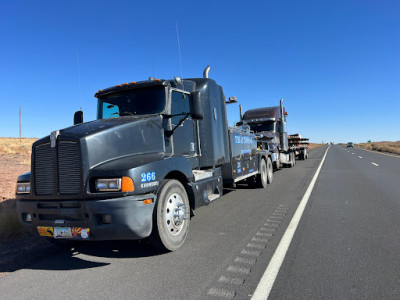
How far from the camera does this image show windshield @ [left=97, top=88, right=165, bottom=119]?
5.05 meters

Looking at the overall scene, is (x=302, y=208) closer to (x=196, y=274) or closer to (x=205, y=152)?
(x=205, y=152)

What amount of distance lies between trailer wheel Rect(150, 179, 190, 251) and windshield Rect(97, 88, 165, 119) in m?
1.46

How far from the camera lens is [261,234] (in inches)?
190

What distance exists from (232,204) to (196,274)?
4.09 metres

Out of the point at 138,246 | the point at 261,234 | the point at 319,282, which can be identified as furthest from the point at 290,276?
the point at 138,246

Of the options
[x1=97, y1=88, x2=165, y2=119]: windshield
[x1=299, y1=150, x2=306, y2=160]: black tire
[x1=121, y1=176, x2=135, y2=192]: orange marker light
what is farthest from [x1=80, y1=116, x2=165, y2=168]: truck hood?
[x1=299, y1=150, x2=306, y2=160]: black tire

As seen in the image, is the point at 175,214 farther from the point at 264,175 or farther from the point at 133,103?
the point at 264,175

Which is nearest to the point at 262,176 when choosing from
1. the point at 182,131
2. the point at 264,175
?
the point at 264,175

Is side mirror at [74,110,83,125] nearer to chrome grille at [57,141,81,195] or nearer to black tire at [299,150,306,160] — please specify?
chrome grille at [57,141,81,195]

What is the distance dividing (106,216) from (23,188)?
1512mm

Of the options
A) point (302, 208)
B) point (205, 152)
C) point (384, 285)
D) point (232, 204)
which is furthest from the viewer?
point (232, 204)

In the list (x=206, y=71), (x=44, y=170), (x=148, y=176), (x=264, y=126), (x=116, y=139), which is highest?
(x=206, y=71)

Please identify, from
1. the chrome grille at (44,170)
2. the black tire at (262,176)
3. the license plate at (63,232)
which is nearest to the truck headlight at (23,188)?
the chrome grille at (44,170)

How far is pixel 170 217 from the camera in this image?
4273 millimetres
